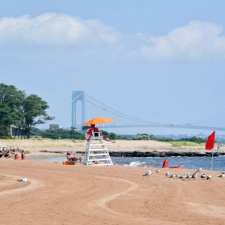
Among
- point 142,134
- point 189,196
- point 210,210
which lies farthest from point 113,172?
point 142,134

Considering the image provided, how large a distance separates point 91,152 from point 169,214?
944 inches

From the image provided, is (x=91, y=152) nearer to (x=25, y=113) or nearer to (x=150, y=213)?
(x=150, y=213)

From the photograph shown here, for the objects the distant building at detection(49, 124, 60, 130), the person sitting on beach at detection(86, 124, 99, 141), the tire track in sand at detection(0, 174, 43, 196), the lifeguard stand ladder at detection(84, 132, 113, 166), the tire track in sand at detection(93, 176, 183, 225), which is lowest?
the tire track in sand at detection(93, 176, 183, 225)

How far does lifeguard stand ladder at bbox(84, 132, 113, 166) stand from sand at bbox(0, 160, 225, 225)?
33.4 ft

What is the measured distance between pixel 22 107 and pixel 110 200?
328ft

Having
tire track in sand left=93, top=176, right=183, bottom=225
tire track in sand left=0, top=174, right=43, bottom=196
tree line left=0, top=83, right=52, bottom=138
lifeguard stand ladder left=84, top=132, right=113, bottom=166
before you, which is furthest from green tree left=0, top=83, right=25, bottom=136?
tire track in sand left=93, top=176, right=183, bottom=225

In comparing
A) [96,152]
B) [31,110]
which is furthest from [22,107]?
[96,152]

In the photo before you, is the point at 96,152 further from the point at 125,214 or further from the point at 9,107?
the point at 9,107

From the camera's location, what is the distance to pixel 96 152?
42.3 meters

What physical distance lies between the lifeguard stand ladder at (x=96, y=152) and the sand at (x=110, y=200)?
10.2 meters

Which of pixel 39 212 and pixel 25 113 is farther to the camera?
pixel 25 113

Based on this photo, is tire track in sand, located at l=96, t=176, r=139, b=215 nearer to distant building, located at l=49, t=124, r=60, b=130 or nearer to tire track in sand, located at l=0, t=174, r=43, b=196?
tire track in sand, located at l=0, t=174, r=43, b=196

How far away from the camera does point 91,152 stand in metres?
41.9

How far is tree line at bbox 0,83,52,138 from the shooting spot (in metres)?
116
